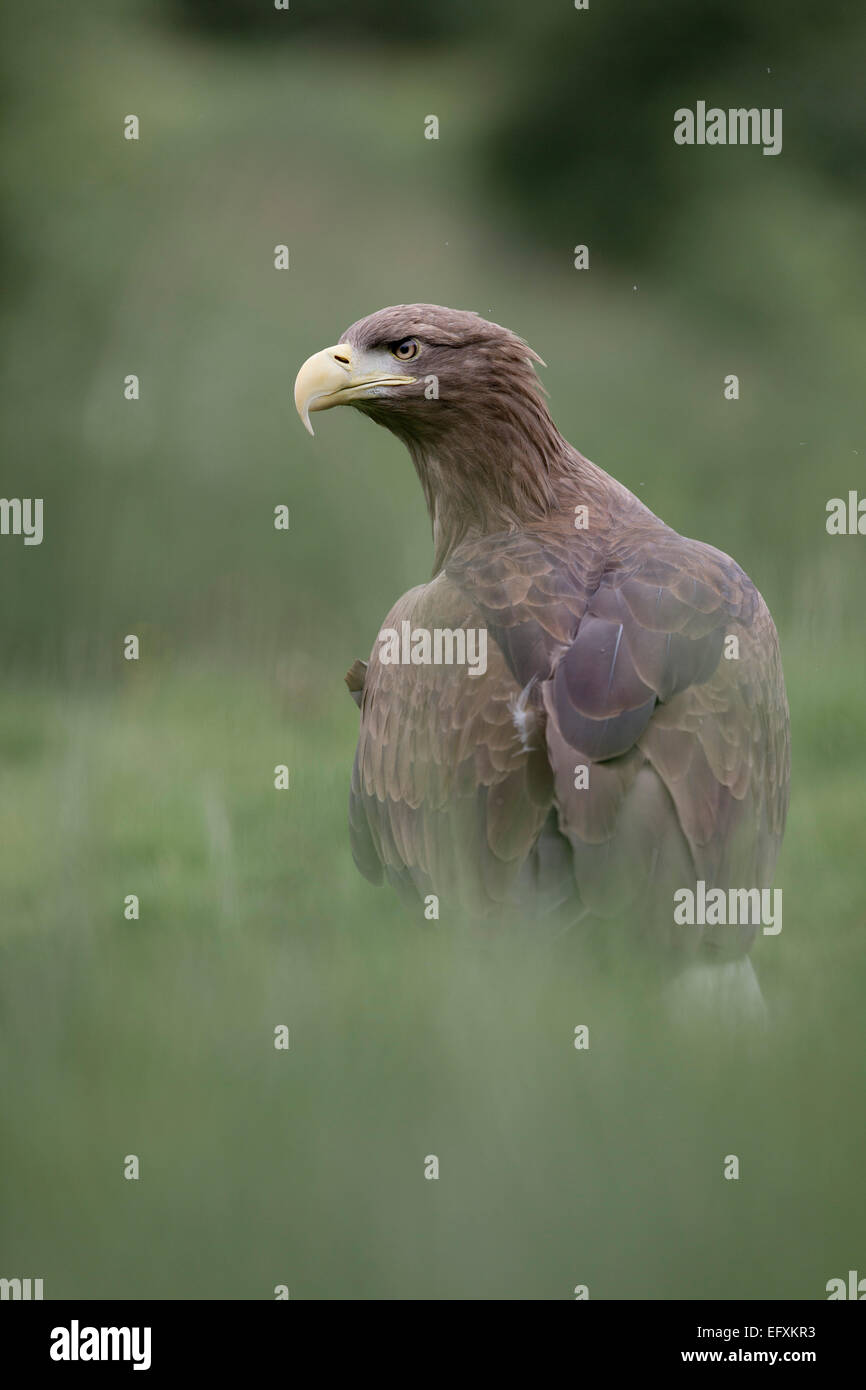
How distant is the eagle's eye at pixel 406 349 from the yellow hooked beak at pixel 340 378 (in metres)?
0.01

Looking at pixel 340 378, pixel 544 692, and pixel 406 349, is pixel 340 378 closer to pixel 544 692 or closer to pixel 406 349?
pixel 406 349

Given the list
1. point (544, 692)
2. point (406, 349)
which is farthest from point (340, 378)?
point (544, 692)

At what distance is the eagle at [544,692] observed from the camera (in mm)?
2182

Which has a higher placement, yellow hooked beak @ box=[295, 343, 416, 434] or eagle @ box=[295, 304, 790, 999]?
yellow hooked beak @ box=[295, 343, 416, 434]

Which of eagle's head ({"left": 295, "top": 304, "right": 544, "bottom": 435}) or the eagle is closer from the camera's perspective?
the eagle

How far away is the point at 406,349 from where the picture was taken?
95.9 inches

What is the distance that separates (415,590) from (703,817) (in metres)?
0.62

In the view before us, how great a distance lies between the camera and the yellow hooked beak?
2.41 metres

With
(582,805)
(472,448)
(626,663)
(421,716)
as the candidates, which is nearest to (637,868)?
(582,805)

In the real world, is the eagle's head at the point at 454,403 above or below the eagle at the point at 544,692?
above

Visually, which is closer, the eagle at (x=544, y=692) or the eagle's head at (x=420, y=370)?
the eagle at (x=544, y=692)

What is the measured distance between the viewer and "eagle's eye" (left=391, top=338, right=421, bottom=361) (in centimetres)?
→ 243

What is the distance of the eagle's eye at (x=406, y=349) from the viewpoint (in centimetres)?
243

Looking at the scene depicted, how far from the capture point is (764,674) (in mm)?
2346
